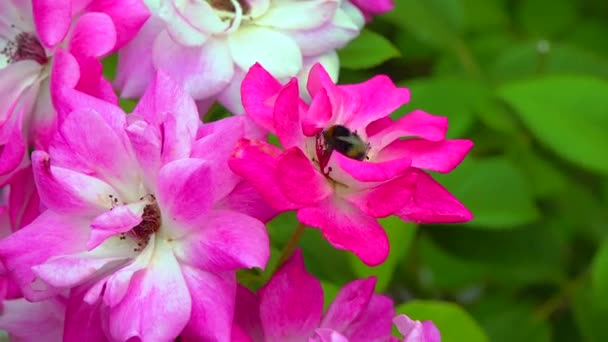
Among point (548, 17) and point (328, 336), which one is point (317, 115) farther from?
point (548, 17)

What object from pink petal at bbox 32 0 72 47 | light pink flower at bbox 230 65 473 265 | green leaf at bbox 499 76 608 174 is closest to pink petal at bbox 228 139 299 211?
light pink flower at bbox 230 65 473 265

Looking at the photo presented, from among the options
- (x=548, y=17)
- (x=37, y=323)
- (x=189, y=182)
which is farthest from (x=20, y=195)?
(x=548, y=17)

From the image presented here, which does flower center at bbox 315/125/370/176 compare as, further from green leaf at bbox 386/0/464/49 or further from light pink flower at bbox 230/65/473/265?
green leaf at bbox 386/0/464/49

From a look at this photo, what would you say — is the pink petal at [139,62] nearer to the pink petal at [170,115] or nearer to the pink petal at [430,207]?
the pink petal at [170,115]

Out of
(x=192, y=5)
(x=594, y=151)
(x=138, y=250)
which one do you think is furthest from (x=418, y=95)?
(x=138, y=250)

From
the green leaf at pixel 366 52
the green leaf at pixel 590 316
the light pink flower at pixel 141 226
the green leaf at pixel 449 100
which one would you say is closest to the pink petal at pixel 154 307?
the light pink flower at pixel 141 226

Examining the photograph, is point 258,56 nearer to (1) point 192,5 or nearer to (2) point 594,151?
(1) point 192,5

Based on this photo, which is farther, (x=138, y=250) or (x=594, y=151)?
(x=594, y=151)
